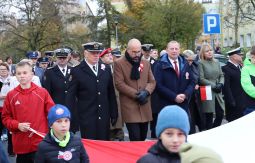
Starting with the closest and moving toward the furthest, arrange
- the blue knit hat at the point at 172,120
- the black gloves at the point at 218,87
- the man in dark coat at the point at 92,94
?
the blue knit hat at the point at 172,120 < the man in dark coat at the point at 92,94 < the black gloves at the point at 218,87

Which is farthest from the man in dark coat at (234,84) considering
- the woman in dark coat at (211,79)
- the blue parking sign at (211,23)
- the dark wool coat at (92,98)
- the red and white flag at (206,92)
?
the blue parking sign at (211,23)

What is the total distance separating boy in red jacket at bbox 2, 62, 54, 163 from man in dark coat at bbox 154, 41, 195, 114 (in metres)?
2.55

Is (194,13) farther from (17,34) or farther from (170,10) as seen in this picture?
(17,34)

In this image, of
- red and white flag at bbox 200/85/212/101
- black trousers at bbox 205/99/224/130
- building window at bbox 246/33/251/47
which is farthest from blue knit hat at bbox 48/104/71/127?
building window at bbox 246/33/251/47

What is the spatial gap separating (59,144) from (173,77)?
3.46 meters

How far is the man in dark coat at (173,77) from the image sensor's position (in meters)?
7.84

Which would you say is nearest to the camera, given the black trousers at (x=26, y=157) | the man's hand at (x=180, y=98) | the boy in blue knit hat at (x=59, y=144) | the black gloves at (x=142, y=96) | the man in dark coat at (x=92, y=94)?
the boy in blue knit hat at (x=59, y=144)

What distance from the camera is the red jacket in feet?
18.9

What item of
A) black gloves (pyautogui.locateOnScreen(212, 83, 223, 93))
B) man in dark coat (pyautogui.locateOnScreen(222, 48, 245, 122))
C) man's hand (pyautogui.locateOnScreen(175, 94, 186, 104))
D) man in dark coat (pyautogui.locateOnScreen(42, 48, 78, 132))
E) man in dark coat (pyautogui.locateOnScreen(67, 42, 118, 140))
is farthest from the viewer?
man in dark coat (pyautogui.locateOnScreen(222, 48, 245, 122))

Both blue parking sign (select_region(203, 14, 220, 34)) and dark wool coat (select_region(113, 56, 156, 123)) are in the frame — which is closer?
dark wool coat (select_region(113, 56, 156, 123))

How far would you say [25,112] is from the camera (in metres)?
5.79

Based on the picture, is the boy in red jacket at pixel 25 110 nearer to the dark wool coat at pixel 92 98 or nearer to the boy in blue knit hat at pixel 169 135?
the dark wool coat at pixel 92 98

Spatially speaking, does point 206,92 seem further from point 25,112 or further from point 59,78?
point 25,112

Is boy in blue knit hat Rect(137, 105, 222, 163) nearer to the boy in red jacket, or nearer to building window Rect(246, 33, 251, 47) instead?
the boy in red jacket
